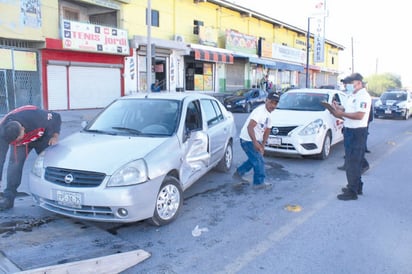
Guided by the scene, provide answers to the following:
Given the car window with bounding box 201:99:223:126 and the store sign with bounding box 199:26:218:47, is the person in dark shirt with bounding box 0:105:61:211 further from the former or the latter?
the store sign with bounding box 199:26:218:47

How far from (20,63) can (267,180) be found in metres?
14.6

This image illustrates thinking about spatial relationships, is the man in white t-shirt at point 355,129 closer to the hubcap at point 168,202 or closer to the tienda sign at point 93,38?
the hubcap at point 168,202

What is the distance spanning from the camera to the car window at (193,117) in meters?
5.25

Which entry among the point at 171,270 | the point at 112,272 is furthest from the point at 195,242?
the point at 112,272

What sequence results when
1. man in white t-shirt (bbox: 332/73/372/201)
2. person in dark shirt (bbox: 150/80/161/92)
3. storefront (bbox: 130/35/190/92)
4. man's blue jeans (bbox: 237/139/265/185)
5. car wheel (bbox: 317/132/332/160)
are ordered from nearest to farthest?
man in white t-shirt (bbox: 332/73/372/201) < man's blue jeans (bbox: 237/139/265/185) < car wheel (bbox: 317/132/332/160) < storefront (bbox: 130/35/190/92) < person in dark shirt (bbox: 150/80/161/92)

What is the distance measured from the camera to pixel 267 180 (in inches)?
260

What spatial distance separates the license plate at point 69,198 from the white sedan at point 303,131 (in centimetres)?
504

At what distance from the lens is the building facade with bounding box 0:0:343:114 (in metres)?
16.8

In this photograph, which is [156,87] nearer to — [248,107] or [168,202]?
[248,107]

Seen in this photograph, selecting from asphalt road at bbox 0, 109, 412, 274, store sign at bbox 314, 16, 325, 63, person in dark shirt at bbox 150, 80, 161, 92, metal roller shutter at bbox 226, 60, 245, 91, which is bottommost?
asphalt road at bbox 0, 109, 412, 274

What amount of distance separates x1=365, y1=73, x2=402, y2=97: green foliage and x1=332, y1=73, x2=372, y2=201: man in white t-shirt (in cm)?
5709

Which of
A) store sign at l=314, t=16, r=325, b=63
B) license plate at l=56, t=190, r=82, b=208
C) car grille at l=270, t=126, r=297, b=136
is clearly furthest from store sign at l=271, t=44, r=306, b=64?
license plate at l=56, t=190, r=82, b=208

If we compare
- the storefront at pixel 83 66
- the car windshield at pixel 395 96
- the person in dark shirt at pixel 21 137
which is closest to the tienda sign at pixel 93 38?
the storefront at pixel 83 66

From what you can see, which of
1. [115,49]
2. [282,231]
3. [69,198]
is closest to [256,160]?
[282,231]
